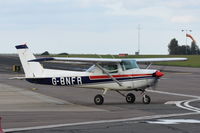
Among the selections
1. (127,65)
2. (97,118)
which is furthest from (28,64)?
(97,118)

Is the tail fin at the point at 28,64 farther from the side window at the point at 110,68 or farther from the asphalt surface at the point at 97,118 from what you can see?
the side window at the point at 110,68

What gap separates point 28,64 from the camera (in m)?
21.5

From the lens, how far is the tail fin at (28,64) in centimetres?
2133

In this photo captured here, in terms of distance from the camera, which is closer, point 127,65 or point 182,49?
point 127,65

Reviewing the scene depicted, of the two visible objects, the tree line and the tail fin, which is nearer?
the tail fin

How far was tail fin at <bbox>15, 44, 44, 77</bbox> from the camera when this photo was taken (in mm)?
21328

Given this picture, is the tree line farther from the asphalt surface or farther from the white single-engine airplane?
the asphalt surface

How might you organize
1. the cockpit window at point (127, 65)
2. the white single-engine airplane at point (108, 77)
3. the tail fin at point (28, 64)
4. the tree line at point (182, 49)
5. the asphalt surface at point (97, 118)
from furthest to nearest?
1. the tree line at point (182, 49)
2. the tail fin at point (28, 64)
3. the cockpit window at point (127, 65)
4. the white single-engine airplane at point (108, 77)
5. the asphalt surface at point (97, 118)

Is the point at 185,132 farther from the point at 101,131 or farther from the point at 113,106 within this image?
the point at 113,106

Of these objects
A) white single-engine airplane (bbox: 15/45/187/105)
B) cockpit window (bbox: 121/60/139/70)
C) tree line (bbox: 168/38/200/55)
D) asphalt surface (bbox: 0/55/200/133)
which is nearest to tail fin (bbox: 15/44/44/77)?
white single-engine airplane (bbox: 15/45/187/105)

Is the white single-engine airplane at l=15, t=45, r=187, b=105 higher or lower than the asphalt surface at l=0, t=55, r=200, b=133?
higher

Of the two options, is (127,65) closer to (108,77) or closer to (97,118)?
(108,77)

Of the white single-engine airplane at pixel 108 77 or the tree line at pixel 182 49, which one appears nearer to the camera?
the white single-engine airplane at pixel 108 77

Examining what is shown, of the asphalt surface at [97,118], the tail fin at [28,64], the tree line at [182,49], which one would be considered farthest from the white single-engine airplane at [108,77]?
the tree line at [182,49]
